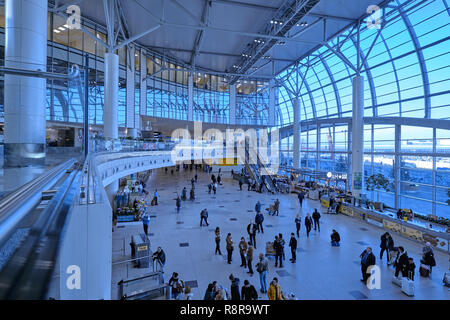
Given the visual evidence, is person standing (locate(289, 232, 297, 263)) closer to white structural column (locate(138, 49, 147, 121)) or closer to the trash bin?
the trash bin

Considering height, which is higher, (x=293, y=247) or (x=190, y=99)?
(x=190, y=99)

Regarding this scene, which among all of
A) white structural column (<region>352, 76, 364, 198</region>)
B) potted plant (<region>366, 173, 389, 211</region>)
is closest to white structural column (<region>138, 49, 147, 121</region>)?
white structural column (<region>352, 76, 364, 198</region>)

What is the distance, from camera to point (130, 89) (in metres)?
27.5

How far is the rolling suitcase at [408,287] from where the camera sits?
24.8 feet

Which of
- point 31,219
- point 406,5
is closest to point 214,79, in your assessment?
point 406,5

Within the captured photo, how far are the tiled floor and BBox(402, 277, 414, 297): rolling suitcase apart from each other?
162mm

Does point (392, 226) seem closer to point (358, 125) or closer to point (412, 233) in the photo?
point (412, 233)

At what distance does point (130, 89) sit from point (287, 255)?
24252 millimetres

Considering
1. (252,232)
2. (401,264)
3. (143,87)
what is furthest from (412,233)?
(143,87)

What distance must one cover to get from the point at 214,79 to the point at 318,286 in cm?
3870

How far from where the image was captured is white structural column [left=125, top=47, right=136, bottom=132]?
2684 centimetres

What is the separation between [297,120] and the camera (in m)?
31.9

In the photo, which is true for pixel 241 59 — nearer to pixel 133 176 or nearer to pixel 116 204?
pixel 133 176

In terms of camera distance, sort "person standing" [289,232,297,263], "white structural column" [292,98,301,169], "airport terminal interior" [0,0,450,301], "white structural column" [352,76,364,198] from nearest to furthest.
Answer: "airport terminal interior" [0,0,450,301], "person standing" [289,232,297,263], "white structural column" [352,76,364,198], "white structural column" [292,98,301,169]
